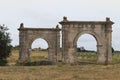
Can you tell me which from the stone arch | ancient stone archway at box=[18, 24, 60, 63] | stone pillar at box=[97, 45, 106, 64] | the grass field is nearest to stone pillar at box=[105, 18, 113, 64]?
stone pillar at box=[97, 45, 106, 64]

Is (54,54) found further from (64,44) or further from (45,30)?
(64,44)

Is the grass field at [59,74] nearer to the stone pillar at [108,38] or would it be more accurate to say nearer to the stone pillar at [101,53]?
the stone pillar at [108,38]

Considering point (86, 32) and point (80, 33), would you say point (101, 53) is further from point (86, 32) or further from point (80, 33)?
point (80, 33)

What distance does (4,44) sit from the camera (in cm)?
4494

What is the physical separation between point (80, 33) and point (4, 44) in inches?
322

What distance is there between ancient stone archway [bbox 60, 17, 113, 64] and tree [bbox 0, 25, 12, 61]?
20.3 feet

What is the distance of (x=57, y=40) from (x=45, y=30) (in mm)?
1838

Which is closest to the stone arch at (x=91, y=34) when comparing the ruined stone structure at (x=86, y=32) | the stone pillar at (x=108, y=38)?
the ruined stone structure at (x=86, y=32)

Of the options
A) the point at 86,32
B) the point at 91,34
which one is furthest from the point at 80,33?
the point at 91,34

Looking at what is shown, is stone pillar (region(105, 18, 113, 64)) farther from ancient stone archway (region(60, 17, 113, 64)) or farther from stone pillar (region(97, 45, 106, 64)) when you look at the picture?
stone pillar (region(97, 45, 106, 64))

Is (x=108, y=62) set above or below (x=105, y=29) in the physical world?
below

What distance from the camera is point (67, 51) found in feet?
140

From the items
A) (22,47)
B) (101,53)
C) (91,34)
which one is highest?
(91,34)

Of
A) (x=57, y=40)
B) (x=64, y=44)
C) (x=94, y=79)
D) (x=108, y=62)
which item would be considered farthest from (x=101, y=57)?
(x=94, y=79)
